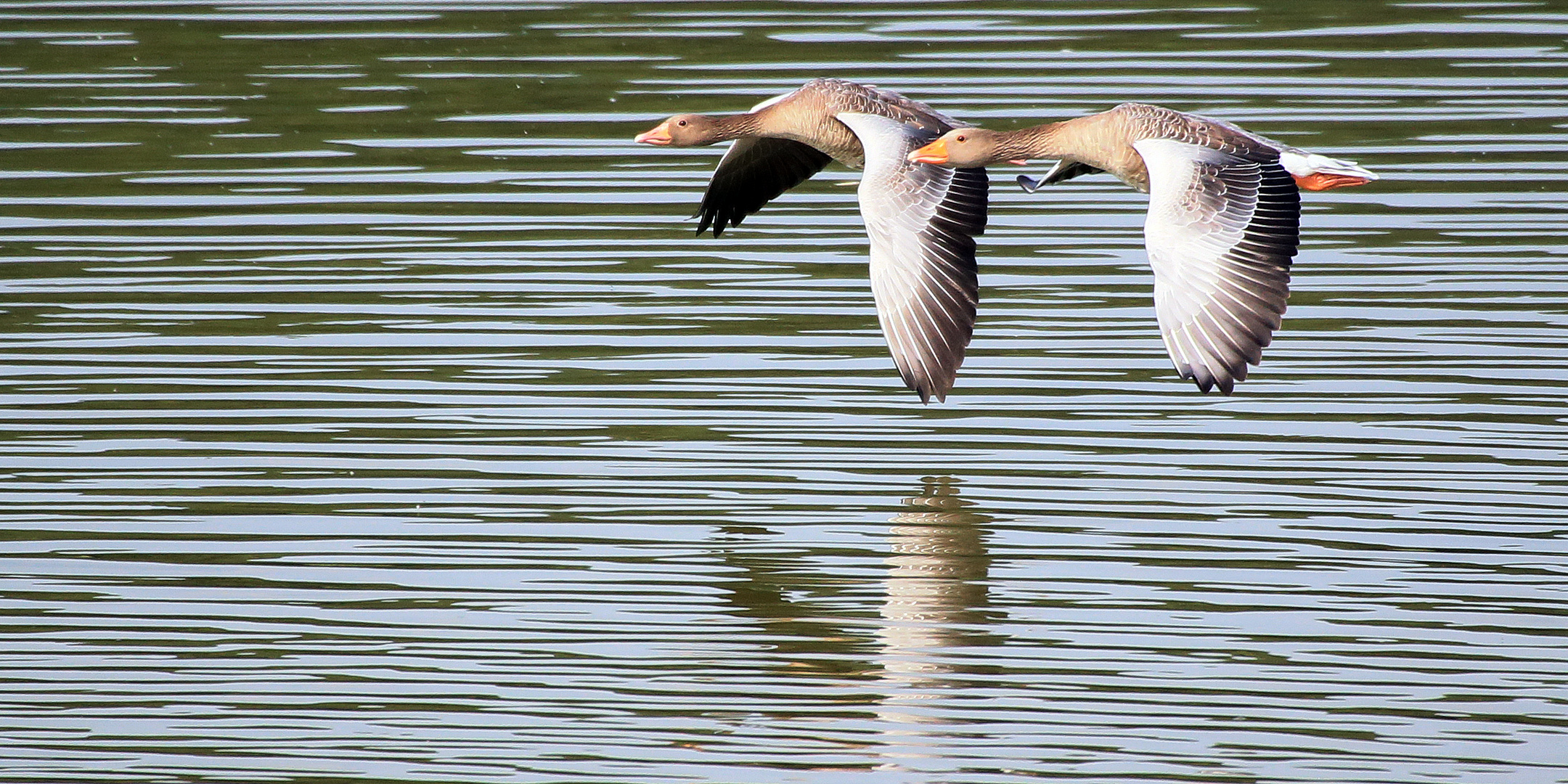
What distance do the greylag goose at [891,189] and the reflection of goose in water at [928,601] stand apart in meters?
0.67

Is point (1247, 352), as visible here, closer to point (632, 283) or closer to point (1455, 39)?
point (632, 283)

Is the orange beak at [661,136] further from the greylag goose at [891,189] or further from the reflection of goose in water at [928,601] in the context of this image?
the reflection of goose in water at [928,601]

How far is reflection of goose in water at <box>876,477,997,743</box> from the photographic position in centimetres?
714

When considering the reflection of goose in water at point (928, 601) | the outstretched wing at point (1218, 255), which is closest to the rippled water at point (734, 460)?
the reflection of goose in water at point (928, 601)

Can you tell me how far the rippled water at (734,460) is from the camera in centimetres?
705

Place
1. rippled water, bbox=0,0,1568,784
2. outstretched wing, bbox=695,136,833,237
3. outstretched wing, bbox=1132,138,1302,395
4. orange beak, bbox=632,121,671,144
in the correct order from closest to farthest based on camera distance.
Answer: rippled water, bbox=0,0,1568,784 → outstretched wing, bbox=1132,138,1302,395 → orange beak, bbox=632,121,671,144 → outstretched wing, bbox=695,136,833,237

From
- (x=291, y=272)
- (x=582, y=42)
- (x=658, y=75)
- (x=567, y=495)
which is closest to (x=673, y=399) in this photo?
(x=567, y=495)

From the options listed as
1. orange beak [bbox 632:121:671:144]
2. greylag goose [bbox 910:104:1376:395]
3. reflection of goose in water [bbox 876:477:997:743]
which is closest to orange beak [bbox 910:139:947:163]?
greylag goose [bbox 910:104:1376:395]

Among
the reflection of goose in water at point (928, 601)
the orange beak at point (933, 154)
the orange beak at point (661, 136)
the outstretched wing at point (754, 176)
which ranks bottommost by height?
the reflection of goose in water at point (928, 601)

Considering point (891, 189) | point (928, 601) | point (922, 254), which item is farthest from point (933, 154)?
point (928, 601)

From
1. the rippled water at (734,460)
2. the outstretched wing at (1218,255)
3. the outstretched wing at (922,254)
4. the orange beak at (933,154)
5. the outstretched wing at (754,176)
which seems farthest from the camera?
the outstretched wing at (754,176)

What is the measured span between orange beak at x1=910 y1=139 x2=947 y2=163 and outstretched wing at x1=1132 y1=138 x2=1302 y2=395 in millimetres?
976

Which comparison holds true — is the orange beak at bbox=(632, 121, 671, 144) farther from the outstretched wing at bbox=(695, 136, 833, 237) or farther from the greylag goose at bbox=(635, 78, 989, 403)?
the outstretched wing at bbox=(695, 136, 833, 237)

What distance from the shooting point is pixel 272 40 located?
59.9 ft
